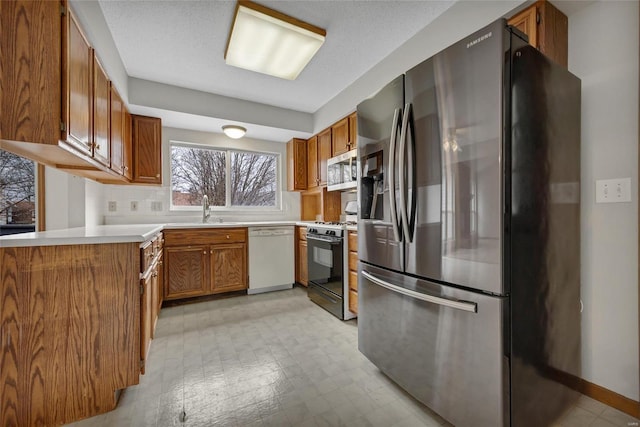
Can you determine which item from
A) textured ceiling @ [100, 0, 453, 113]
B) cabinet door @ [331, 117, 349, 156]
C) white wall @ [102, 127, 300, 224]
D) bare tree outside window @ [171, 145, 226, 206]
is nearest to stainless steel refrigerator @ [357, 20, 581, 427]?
textured ceiling @ [100, 0, 453, 113]

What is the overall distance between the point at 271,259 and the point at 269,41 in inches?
94.4

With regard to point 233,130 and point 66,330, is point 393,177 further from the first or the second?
point 233,130

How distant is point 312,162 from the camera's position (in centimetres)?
393

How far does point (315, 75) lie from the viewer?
2799 millimetres

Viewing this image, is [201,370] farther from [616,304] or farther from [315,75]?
[315,75]

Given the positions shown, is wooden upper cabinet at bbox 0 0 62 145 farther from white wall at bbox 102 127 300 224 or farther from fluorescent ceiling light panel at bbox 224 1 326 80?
white wall at bbox 102 127 300 224

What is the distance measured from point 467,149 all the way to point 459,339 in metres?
0.83

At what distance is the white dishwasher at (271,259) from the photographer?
340cm

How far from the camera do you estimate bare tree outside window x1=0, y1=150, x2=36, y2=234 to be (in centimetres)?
184

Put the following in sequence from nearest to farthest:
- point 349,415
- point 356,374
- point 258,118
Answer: point 349,415 < point 356,374 < point 258,118

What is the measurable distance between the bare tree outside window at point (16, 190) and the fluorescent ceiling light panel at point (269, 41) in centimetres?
173

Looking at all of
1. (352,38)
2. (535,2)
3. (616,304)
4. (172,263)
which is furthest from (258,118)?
(616,304)

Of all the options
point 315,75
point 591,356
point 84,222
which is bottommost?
point 591,356

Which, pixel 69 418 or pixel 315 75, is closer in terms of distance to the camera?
pixel 69 418
